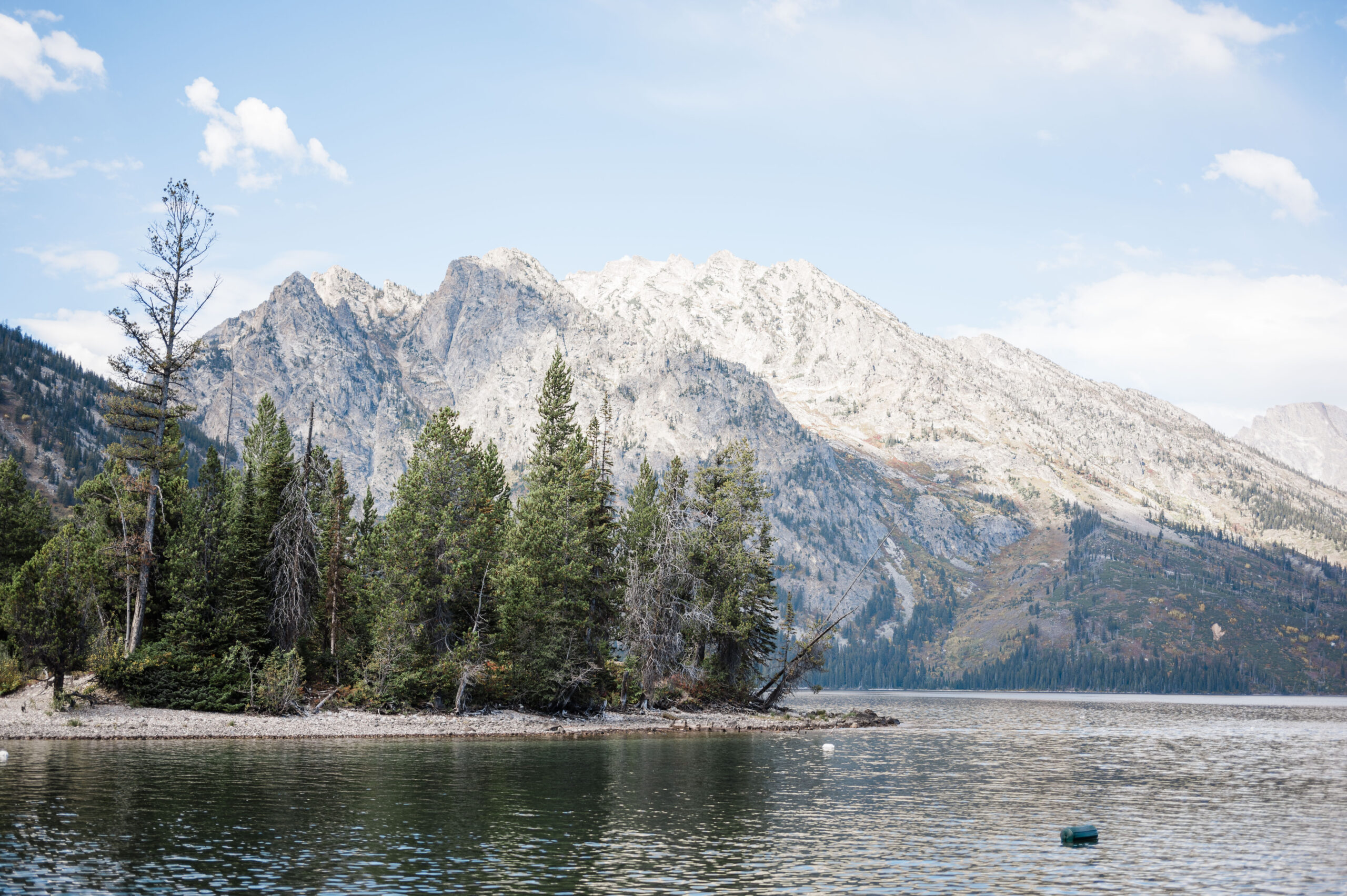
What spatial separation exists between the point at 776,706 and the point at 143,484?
7280 centimetres

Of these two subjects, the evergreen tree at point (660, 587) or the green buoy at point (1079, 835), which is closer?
the green buoy at point (1079, 835)

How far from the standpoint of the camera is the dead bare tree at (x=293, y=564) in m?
75.2

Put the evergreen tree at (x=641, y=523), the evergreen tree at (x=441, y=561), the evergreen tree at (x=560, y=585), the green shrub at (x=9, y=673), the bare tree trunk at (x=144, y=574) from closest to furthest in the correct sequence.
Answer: the green shrub at (x=9, y=673), the bare tree trunk at (x=144, y=574), the evergreen tree at (x=441, y=561), the evergreen tree at (x=560, y=585), the evergreen tree at (x=641, y=523)

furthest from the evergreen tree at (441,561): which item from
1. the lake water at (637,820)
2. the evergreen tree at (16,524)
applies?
the evergreen tree at (16,524)

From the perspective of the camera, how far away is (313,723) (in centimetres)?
7062

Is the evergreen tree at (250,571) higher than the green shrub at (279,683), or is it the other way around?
the evergreen tree at (250,571)

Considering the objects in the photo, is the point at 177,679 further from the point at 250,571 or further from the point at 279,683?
the point at 250,571

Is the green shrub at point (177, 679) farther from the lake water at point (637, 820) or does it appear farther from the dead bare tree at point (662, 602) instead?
the dead bare tree at point (662, 602)

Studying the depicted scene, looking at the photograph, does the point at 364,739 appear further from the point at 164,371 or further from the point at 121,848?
the point at 121,848

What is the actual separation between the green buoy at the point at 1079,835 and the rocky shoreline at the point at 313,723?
4818 cm

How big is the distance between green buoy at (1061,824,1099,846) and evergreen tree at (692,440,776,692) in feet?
193

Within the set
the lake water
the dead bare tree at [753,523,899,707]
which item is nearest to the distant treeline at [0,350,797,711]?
the dead bare tree at [753,523,899,707]

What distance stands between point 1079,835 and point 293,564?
5939 centimetres

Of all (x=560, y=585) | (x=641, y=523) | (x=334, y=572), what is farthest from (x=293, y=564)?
(x=641, y=523)
